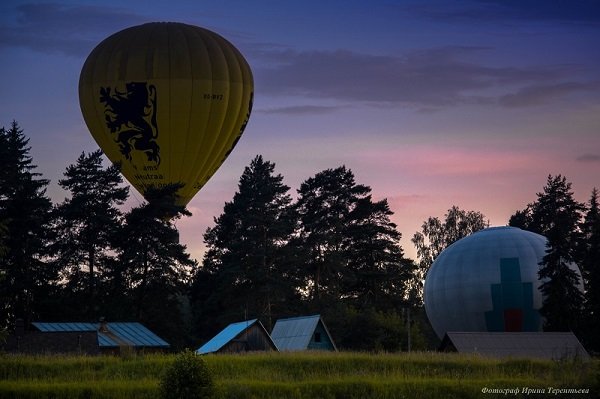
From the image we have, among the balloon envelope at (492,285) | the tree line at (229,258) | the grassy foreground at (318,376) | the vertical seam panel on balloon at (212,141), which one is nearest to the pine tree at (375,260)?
the tree line at (229,258)

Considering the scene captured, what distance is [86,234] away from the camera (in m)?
78.9

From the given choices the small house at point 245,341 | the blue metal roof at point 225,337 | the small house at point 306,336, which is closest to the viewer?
the small house at point 245,341

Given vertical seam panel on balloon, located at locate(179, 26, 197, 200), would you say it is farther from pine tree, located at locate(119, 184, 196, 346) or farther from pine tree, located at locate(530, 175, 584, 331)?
pine tree, located at locate(530, 175, 584, 331)

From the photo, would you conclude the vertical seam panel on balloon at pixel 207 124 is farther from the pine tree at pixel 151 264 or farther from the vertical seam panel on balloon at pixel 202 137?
the pine tree at pixel 151 264

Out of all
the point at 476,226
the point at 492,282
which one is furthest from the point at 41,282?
the point at 476,226

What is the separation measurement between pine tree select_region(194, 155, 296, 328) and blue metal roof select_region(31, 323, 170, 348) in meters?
18.1

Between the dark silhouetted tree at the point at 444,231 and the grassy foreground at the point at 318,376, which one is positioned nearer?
the grassy foreground at the point at 318,376

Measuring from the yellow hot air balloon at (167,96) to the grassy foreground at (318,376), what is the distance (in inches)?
841

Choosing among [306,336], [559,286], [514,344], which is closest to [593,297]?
[559,286]

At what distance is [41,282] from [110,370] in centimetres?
3446

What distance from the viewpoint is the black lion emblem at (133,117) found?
217 feet

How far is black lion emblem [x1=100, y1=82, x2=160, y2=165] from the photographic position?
66.2 meters

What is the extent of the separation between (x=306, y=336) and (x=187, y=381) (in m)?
24.9

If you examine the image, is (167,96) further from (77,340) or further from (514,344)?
(514,344)
